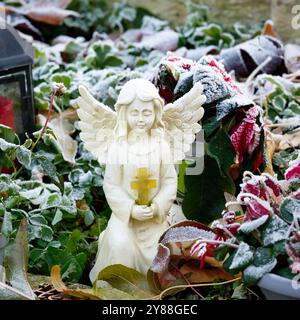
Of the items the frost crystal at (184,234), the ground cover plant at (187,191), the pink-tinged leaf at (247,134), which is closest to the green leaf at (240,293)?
the ground cover plant at (187,191)

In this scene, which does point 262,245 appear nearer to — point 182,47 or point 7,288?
point 7,288

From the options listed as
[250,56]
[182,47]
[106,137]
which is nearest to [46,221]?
[106,137]

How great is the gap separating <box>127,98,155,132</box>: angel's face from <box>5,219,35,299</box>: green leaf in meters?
0.39

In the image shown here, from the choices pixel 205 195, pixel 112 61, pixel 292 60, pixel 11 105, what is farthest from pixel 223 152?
pixel 112 61

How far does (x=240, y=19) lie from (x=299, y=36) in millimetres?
585

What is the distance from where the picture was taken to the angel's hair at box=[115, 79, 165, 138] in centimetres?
187

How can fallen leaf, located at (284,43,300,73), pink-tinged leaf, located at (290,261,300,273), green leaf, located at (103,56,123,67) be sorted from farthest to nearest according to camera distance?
green leaf, located at (103,56,123,67) < fallen leaf, located at (284,43,300,73) < pink-tinged leaf, located at (290,261,300,273)

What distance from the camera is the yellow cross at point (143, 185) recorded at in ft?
6.22

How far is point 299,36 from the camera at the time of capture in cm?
369

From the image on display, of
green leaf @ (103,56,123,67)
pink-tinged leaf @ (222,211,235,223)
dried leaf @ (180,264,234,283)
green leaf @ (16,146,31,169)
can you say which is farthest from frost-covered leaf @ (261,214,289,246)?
green leaf @ (103,56,123,67)

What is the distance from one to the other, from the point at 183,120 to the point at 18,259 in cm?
55

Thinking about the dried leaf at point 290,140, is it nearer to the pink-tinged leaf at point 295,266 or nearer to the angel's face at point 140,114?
the angel's face at point 140,114

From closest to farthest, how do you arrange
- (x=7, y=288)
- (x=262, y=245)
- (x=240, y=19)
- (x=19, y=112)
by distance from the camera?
(x=262, y=245) < (x=7, y=288) < (x=19, y=112) < (x=240, y=19)

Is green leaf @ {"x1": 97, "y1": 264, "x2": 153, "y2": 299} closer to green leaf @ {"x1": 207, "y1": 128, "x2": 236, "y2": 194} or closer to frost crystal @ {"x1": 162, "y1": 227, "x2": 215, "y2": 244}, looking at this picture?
frost crystal @ {"x1": 162, "y1": 227, "x2": 215, "y2": 244}
